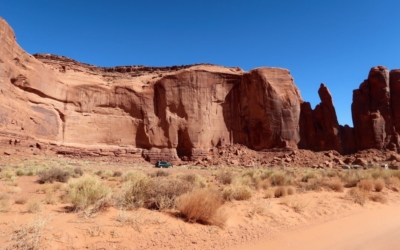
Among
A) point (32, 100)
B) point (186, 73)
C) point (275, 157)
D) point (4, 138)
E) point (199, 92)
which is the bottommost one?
point (275, 157)

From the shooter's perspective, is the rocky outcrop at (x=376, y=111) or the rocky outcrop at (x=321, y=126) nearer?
the rocky outcrop at (x=376, y=111)

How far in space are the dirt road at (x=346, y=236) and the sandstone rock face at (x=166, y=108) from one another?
106ft

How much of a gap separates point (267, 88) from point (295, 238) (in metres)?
38.1

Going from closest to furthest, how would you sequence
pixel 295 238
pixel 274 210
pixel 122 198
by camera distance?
pixel 295 238 → pixel 122 198 → pixel 274 210

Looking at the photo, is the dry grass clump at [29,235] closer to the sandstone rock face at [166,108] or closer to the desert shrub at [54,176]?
the desert shrub at [54,176]

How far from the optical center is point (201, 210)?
18.6ft

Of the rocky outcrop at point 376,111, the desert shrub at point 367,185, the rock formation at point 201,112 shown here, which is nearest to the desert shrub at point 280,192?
the desert shrub at point 367,185

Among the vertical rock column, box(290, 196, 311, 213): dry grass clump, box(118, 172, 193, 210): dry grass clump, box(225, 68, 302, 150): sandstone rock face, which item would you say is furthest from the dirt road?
the vertical rock column

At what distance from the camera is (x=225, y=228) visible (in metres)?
5.59

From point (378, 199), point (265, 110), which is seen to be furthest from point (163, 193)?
point (265, 110)

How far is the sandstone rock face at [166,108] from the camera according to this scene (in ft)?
119

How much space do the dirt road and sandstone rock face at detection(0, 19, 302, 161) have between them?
32.2m

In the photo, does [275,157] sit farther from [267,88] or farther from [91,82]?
[91,82]

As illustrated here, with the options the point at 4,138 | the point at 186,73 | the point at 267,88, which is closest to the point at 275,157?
the point at 267,88
